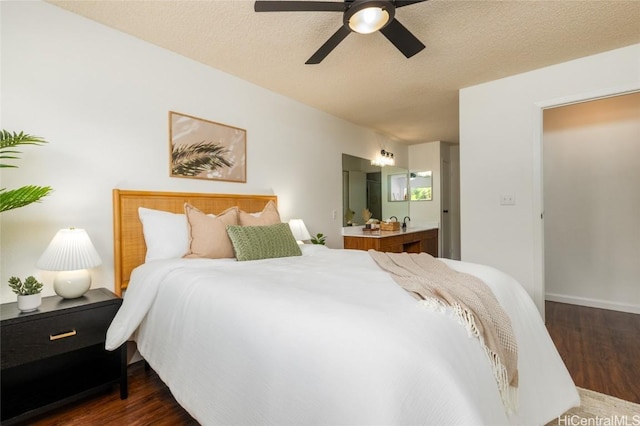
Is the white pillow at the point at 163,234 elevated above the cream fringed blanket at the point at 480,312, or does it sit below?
above

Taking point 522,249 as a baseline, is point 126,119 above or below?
above

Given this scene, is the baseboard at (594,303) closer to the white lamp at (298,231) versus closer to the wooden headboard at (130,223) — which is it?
the white lamp at (298,231)

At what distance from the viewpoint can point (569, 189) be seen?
3.69 m

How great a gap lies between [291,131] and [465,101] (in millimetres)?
1935

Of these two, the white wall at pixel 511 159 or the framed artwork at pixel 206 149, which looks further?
the white wall at pixel 511 159

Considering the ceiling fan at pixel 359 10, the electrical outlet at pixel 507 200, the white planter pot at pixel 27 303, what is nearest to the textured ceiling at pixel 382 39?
the ceiling fan at pixel 359 10

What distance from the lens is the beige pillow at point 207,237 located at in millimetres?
2086

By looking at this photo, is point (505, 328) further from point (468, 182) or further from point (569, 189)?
point (569, 189)

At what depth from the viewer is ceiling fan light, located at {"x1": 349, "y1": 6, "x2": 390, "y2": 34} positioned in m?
1.61

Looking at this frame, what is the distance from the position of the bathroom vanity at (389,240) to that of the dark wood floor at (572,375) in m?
1.81

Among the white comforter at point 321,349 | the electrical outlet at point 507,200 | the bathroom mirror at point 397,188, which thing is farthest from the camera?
the bathroom mirror at point 397,188

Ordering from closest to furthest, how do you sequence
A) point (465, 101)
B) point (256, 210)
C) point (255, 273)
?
1. point (255, 273)
2. point (256, 210)
3. point (465, 101)

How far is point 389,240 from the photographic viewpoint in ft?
13.0

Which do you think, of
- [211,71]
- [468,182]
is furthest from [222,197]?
[468,182]
